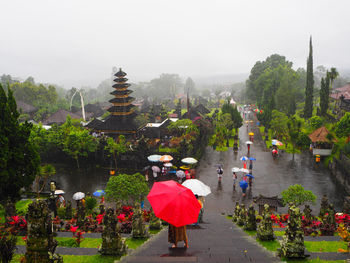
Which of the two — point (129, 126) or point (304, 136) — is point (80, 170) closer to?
point (129, 126)

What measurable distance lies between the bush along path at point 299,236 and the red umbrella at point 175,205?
2.74m

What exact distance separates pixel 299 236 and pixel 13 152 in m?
13.3

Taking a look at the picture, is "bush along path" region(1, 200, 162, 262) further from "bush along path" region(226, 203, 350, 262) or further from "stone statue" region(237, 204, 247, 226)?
"stone statue" region(237, 204, 247, 226)

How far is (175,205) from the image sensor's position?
7160mm

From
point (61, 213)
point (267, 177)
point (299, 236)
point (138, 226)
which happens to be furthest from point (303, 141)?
point (138, 226)

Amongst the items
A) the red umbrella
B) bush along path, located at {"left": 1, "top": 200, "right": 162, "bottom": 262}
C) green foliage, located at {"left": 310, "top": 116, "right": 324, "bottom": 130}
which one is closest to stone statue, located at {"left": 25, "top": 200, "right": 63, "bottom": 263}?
bush along path, located at {"left": 1, "top": 200, "right": 162, "bottom": 262}

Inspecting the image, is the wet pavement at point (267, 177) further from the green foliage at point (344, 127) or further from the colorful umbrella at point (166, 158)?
the green foliage at point (344, 127)

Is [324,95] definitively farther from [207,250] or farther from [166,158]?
[207,250]

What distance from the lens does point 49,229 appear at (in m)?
7.60

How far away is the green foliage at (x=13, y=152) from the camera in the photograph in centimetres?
1389

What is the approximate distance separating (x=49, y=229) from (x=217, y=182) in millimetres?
15754

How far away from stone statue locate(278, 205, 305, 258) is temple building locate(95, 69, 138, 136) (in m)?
25.5

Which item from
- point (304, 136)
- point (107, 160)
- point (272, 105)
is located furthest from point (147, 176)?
point (272, 105)

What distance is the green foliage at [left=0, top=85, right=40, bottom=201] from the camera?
45.6 ft
